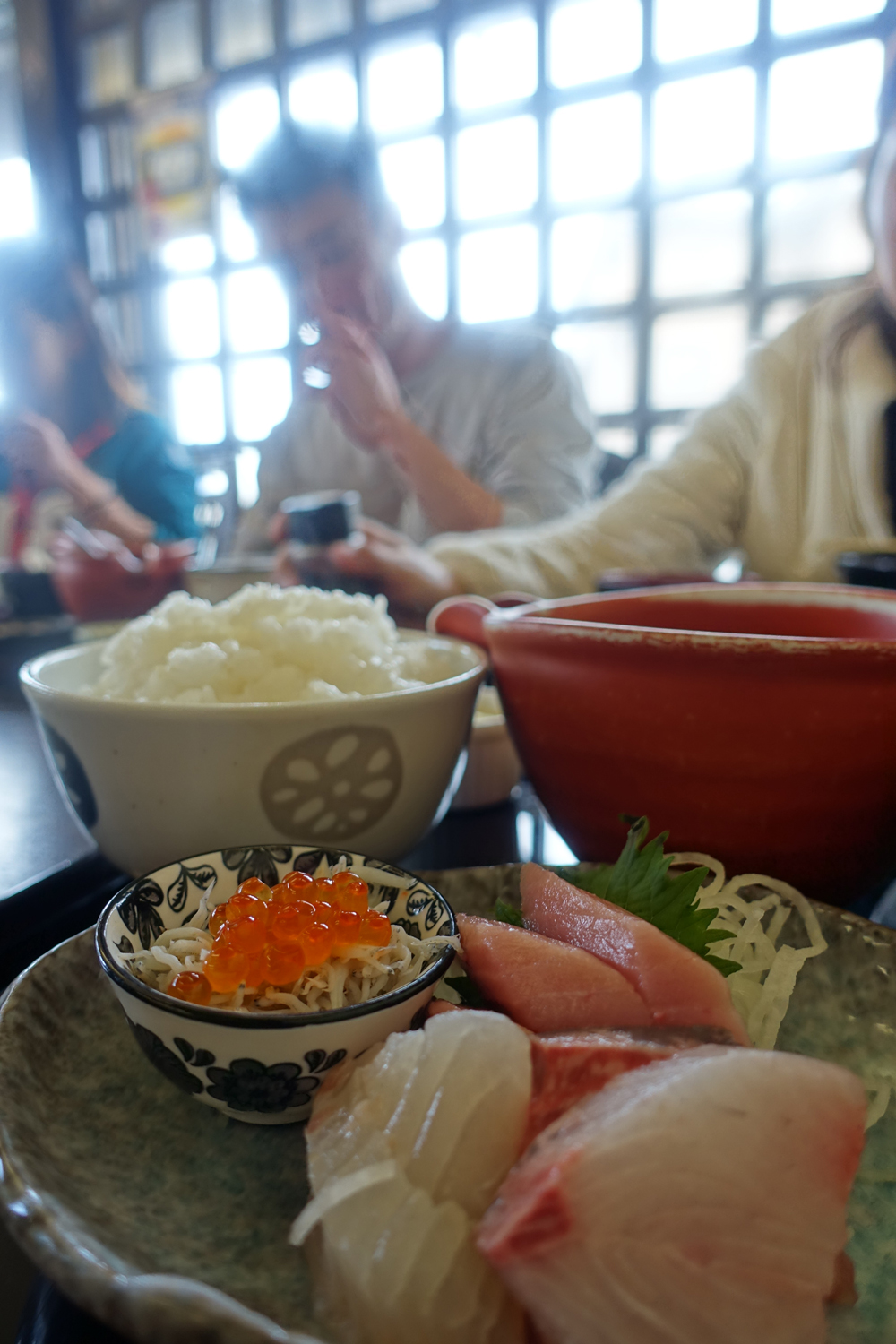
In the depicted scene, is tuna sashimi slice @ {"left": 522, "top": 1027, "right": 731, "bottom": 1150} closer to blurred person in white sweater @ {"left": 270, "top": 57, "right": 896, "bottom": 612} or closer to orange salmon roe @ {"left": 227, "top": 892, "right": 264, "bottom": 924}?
orange salmon roe @ {"left": 227, "top": 892, "right": 264, "bottom": 924}

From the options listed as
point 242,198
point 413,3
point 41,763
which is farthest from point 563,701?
point 413,3

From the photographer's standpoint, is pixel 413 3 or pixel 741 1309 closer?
pixel 741 1309

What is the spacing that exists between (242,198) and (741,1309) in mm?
3025

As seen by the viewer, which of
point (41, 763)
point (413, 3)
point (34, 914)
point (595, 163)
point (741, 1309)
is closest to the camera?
point (741, 1309)

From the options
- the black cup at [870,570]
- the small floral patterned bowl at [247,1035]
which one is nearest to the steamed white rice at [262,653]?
the small floral patterned bowl at [247,1035]

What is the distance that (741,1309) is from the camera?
32cm

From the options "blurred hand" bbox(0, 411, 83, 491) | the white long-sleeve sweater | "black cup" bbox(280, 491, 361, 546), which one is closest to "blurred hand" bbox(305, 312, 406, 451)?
the white long-sleeve sweater

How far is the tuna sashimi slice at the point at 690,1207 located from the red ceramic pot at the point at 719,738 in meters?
0.23

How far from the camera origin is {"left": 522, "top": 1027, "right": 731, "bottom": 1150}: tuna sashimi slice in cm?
38

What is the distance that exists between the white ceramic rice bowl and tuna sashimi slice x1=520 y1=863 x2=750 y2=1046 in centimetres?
17

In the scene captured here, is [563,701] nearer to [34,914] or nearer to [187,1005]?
[187,1005]

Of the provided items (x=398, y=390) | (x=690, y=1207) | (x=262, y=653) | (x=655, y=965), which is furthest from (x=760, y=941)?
(x=398, y=390)

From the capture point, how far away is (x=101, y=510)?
317 centimetres

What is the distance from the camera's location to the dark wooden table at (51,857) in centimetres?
60
